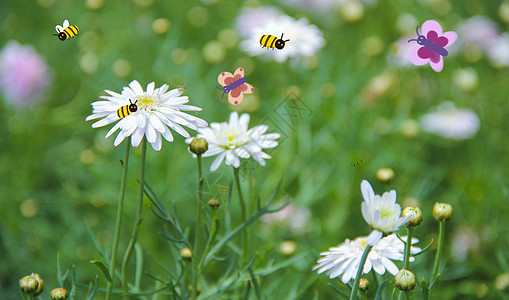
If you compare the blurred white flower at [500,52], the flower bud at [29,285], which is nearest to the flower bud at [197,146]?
the flower bud at [29,285]

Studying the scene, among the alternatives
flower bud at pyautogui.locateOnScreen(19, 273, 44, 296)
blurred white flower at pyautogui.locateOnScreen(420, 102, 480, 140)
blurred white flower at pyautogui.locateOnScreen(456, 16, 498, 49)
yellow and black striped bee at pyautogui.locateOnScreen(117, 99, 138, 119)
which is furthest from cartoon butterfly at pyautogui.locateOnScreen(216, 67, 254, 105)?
blurred white flower at pyautogui.locateOnScreen(456, 16, 498, 49)

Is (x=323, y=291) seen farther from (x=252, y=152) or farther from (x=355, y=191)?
(x=252, y=152)

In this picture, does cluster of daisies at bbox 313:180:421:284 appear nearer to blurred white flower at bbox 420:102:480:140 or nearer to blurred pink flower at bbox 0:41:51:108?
blurred white flower at bbox 420:102:480:140

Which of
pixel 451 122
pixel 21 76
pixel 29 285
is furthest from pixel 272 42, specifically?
pixel 21 76

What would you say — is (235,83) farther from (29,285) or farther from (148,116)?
(29,285)

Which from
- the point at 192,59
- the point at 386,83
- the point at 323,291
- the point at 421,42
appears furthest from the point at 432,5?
the point at 421,42
